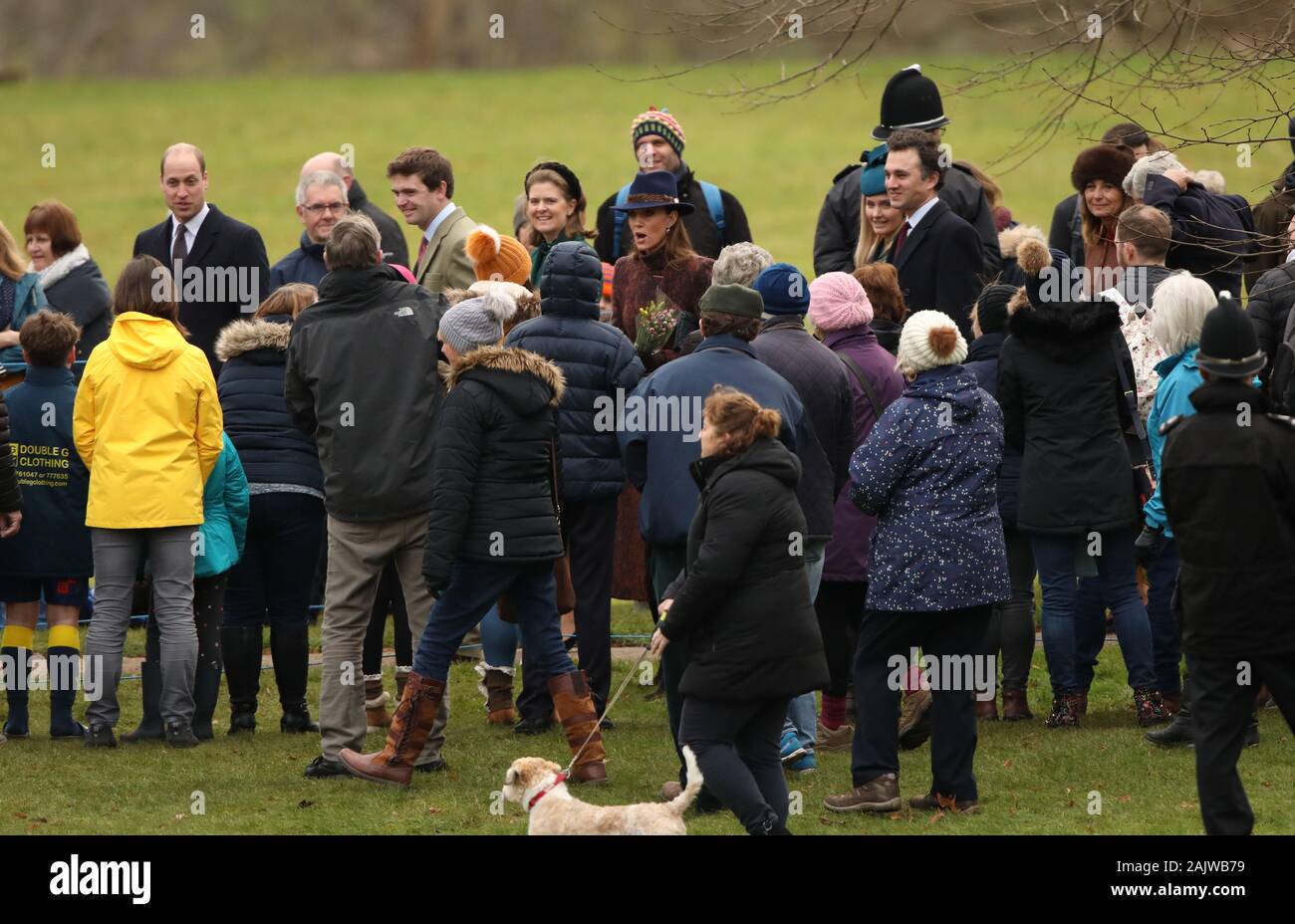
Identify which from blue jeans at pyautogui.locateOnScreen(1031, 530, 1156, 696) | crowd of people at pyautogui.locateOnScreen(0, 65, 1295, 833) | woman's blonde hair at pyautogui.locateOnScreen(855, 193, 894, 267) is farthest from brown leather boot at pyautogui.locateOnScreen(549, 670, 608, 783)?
woman's blonde hair at pyautogui.locateOnScreen(855, 193, 894, 267)

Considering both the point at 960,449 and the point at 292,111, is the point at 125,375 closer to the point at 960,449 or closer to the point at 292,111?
the point at 960,449

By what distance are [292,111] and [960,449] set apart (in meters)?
41.1

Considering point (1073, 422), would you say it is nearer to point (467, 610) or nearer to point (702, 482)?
point (702, 482)

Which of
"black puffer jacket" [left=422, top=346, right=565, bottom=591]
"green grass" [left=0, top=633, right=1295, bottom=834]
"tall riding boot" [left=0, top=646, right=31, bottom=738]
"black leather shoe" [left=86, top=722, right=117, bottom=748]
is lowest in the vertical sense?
"green grass" [left=0, top=633, right=1295, bottom=834]

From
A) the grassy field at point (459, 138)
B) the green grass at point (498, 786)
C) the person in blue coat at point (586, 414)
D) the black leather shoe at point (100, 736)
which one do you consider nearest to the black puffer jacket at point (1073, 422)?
the green grass at point (498, 786)

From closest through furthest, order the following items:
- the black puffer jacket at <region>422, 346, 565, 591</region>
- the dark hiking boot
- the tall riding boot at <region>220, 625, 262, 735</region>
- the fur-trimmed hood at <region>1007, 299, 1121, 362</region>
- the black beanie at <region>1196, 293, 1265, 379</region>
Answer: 1. the black beanie at <region>1196, 293, 1265, 379</region>
2. the dark hiking boot
3. the black puffer jacket at <region>422, 346, 565, 591</region>
4. the fur-trimmed hood at <region>1007, 299, 1121, 362</region>
5. the tall riding boot at <region>220, 625, 262, 735</region>

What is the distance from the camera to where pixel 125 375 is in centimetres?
843

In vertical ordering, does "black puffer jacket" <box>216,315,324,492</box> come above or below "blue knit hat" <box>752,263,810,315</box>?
below

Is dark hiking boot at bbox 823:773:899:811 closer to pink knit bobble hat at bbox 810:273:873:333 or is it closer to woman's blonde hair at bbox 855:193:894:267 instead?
pink knit bobble hat at bbox 810:273:873:333

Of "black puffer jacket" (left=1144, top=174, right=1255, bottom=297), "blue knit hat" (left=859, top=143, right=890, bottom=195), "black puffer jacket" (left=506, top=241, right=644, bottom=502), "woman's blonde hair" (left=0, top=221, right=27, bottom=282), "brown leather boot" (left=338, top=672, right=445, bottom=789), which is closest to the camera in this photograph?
"brown leather boot" (left=338, top=672, right=445, bottom=789)

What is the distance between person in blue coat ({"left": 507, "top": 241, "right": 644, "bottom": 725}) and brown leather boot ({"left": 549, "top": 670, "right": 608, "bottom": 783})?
0.69m

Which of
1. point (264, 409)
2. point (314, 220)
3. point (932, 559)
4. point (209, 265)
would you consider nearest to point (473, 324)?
point (264, 409)

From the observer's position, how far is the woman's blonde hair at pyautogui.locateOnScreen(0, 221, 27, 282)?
1021cm

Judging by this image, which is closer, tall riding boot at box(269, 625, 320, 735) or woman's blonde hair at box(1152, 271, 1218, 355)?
woman's blonde hair at box(1152, 271, 1218, 355)
